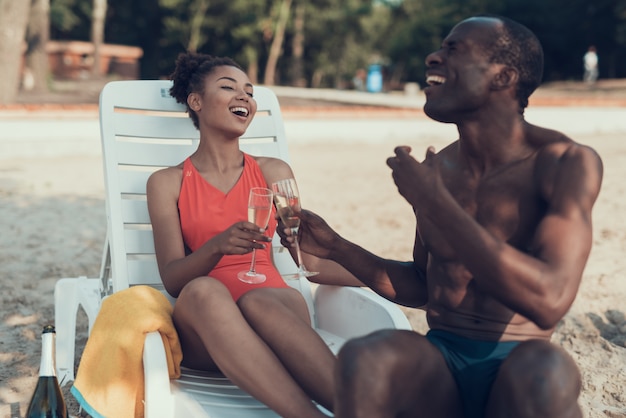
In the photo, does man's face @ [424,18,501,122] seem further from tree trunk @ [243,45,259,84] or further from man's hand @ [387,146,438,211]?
tree trunk @ [243,45,259,84]

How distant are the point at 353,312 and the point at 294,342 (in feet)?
2.31

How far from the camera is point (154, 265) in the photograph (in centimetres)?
379

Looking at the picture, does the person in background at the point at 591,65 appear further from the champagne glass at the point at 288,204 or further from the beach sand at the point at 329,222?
the champagne glass at the point at 288,204

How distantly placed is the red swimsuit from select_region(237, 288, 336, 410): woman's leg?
1.02 ft

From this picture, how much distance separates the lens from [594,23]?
34594 mm

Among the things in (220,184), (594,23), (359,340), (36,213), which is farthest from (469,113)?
(594,23)

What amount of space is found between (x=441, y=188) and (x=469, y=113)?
1.15 ft

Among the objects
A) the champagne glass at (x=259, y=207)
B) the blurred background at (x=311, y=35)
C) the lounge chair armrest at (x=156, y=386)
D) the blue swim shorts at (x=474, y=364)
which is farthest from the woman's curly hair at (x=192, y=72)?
the blurred background at (x=311, y=35)

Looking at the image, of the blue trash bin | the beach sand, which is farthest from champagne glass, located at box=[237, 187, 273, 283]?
the blue trash bin

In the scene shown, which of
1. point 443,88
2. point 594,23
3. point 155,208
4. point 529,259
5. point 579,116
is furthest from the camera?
point 594,23

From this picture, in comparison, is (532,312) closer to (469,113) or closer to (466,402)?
(466,402)

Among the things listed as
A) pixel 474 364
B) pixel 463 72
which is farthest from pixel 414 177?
pixel 474 364

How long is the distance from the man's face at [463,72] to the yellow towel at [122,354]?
131 centimetres

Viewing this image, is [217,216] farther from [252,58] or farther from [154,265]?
[252,58]
